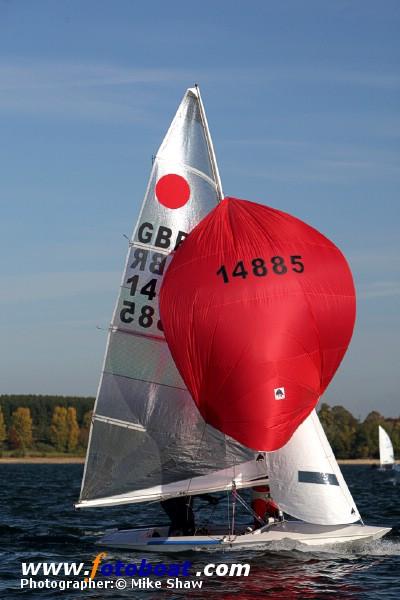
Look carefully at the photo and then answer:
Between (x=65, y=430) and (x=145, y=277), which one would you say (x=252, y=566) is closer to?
(x=145, y=277)

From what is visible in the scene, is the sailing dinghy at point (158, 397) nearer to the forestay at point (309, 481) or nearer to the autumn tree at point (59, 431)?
the forestay at point (309, 481)

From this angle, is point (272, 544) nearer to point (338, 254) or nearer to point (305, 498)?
point (305, 498)

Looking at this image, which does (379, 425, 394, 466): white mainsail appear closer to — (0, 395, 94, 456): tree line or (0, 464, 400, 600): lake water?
(0, 395, 94, 456): tree line

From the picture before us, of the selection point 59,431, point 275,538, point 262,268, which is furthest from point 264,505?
point 59,431

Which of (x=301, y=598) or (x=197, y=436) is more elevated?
(x=197, y=436)

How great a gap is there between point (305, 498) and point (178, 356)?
145 inches

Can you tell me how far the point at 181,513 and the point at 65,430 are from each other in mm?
128976

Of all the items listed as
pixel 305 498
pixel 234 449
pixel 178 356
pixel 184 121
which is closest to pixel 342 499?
pixel 305 498

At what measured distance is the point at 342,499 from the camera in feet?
71.1

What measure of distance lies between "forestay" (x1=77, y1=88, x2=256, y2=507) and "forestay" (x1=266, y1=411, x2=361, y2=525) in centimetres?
93

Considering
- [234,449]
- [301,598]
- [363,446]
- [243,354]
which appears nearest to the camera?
[301,598]

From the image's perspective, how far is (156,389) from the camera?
23.0 metres

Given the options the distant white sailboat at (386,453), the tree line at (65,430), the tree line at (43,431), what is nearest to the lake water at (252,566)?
the distant white sailboat at (386,453)

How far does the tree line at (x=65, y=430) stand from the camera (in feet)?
455
